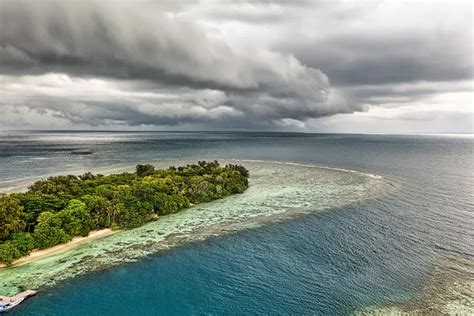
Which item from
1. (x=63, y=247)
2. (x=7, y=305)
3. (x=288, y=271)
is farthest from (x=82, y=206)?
(x=288, y=271)

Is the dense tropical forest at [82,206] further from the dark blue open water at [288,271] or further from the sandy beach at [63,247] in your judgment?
the dark blue open water at [288,271]

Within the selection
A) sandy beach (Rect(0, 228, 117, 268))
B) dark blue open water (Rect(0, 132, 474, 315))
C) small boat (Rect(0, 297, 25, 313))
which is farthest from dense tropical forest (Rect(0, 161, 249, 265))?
dark blue open water (Rect(0, 132, 474, 315))

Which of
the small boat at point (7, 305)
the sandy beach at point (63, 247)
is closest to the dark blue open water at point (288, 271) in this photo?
the small boat at point (7, 305)

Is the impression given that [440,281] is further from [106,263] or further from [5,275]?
[5,275]

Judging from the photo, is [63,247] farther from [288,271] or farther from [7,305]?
[288,271]

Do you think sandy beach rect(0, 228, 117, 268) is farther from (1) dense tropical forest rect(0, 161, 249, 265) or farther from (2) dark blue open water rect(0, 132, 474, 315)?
(2) dark blue open water rect(0, 132, 474, 315)

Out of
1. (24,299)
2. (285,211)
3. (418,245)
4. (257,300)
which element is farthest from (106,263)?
(418,245)
